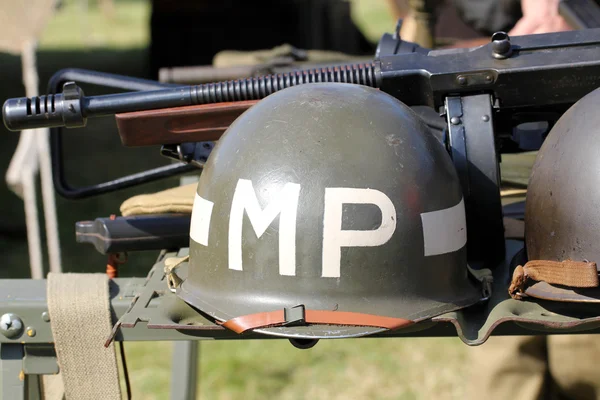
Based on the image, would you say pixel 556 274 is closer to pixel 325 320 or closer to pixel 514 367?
pixel 325 320

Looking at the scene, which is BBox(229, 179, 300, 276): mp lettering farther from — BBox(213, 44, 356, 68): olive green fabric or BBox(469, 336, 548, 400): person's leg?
BBox(213, 44, 356, 68): olive green fabric

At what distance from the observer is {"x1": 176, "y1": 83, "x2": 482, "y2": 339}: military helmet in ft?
3.50

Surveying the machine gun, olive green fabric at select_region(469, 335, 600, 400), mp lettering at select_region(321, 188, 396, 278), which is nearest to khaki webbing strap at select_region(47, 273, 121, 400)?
the machine gun

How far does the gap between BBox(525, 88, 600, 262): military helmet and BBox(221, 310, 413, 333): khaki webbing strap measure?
0.85ft

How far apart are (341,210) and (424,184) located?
13 cm

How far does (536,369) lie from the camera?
2240 millimetres

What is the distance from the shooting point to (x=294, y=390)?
2.90 m

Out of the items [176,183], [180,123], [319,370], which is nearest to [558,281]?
[180,123]

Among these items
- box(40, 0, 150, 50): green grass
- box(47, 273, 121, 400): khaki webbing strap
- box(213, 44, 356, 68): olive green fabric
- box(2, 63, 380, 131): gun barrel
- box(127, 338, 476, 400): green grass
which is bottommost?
box(127, 338, 476, 400): green grass

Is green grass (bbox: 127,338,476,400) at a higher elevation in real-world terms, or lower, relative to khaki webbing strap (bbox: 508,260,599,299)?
lower

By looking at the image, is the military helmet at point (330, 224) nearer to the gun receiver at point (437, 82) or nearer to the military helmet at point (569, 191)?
the military helmet at point (569, 191)

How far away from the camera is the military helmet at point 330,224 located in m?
1.07

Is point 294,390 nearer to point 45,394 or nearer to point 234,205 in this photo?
→ point 45,394

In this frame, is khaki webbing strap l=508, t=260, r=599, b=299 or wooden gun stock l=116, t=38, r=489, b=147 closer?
khaki webbing strap l=508, t=260, r=599, b=299
